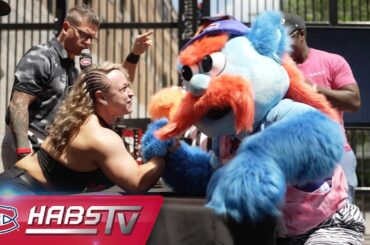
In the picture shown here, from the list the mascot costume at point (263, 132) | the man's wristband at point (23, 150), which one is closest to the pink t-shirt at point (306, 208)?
the mascot costume at point (263, 132)

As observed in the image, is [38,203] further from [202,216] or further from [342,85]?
[342,85]

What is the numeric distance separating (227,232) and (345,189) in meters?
0.51

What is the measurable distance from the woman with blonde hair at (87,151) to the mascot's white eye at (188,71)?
0.32 m

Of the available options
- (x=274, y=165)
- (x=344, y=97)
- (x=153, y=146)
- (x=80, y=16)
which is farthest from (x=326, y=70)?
(x=274, y=165)

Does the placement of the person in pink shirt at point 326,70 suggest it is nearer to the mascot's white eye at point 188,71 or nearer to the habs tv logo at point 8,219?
the mascot's white eye at point 188,71

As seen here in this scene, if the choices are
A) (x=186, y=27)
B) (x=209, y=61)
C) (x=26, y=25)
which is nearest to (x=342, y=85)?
(x=209, y=61)

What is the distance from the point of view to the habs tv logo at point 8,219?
1.84 m

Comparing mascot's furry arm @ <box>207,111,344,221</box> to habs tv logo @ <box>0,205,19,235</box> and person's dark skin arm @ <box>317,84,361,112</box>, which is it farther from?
person's dark skin arm @ <box>317,84,361,112</box>

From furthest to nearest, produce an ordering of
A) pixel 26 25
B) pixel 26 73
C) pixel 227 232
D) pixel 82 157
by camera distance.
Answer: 1. pixel 26 25
2. pixel 26 73
3. pixel 82 157
4. pixel 227 232

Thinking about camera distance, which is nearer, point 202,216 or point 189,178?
point 202,216

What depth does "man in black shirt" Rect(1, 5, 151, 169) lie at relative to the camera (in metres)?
3.10

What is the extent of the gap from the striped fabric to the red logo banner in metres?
0.47

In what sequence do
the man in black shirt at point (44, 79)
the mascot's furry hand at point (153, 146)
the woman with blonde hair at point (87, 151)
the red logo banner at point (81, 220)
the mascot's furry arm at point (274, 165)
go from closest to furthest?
the mascot's furry arm at point (274, 165) < the red logo banner at point (81, 220) < the woman with blonde hair at point (87, 151) < the mascot's furry hand at point (153, 146) < the man in black shirt at point (44, 79)

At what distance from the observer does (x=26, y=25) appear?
26.1ft
